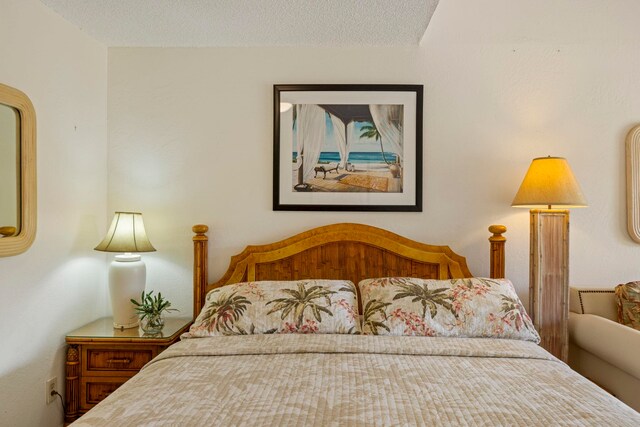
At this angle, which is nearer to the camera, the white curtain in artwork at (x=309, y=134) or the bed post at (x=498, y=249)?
the bed post at (x=498, y=249)

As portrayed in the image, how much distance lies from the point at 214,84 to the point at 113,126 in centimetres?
70

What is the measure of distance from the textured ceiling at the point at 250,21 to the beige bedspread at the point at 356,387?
5.45 feet

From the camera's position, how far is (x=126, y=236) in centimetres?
247

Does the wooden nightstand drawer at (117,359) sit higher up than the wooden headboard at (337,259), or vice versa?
the wooden headboard at (337,259)

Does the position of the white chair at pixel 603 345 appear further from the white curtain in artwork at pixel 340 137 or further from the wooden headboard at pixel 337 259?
the white curtain in artwork at pixel 340 137

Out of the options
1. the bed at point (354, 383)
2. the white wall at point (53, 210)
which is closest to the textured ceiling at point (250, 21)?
the white wall at point (53, 210)

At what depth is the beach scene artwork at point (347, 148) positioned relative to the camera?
8.87ft

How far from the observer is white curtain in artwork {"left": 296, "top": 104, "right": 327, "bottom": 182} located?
272 cm

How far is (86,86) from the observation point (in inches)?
101

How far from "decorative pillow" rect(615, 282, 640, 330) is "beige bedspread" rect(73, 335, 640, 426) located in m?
0.88

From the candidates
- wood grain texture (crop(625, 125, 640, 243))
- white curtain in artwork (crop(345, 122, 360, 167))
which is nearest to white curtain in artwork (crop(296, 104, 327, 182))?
white curtain in artwork (crop(345, 122, 360, 167))

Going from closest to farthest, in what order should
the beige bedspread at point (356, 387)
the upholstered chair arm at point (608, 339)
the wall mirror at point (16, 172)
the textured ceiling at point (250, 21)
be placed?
1. the beige bedspread at point (356, 387)
2. the wall mirror at point (16, 172)
3. the upholstered chair arm at point (608, 339)
4. the textured ceiling at point (250, 21)

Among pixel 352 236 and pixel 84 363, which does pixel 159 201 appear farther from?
pixel 352 236

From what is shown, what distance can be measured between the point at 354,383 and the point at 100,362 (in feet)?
4.98
